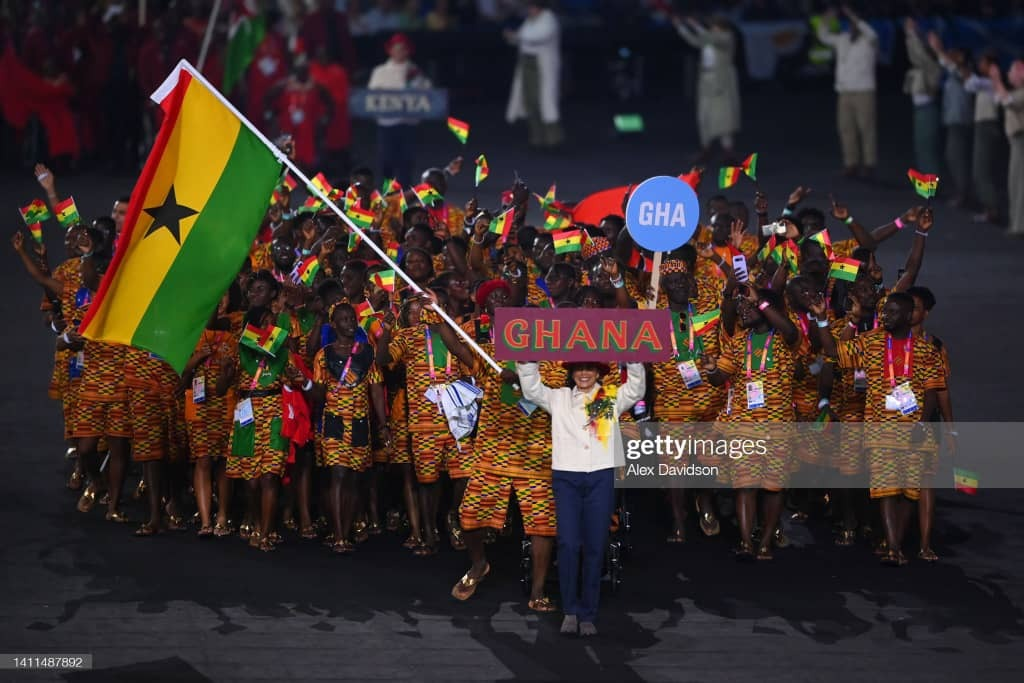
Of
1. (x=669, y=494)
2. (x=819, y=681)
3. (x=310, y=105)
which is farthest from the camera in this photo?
(x=310, y=105)

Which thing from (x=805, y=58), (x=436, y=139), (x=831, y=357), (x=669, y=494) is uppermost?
(x=805, y=58)

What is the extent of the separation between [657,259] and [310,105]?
12.8 m

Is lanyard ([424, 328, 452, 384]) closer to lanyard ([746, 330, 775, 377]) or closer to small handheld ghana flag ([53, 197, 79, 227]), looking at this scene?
lanyard ([746, 330, 775, 377])

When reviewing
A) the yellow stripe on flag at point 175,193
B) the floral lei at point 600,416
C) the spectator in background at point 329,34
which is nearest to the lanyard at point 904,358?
the floral lei at point 600,416

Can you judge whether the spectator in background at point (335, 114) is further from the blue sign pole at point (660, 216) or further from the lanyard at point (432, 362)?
the blue sign pole at point (660, 216)

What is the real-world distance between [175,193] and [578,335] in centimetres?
250

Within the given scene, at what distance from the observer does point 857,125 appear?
74.6 feet

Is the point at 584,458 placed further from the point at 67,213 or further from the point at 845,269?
the point at 67,213

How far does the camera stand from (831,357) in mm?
11203

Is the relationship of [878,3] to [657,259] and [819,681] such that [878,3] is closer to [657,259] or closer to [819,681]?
[657,259]

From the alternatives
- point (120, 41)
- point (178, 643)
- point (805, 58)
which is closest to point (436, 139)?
point (120, 41)

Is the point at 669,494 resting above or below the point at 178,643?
above

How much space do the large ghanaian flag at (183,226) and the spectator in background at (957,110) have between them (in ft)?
→ 40.7

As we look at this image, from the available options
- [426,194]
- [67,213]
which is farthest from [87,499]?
[426,194]
